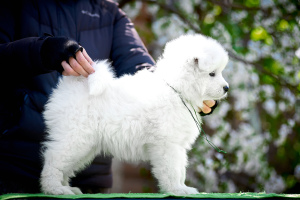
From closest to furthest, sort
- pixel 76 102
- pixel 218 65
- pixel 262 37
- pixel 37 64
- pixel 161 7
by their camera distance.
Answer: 1. pixel 37 64
2. pixel 76 102
3. pixel 218 65
4. pixel 161 7
5. pixel 262 37

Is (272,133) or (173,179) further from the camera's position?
(272,133)

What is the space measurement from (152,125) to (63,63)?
0.61m

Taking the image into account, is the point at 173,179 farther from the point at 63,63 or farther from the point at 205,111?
the point at 63,63

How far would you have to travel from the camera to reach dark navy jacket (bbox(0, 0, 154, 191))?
5.72 feet

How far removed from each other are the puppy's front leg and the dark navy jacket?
27.5 inches

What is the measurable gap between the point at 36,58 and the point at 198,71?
3.15 feet

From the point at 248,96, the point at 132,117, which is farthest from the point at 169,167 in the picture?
the point at 248,96

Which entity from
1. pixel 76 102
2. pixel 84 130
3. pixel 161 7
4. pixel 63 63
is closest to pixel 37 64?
pixel 63 63

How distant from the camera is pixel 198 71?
192cm

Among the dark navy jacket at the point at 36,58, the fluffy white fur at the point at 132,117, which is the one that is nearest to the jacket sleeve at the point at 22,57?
the dark navy jacket at the point at 36,58

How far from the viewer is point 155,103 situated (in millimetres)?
1819

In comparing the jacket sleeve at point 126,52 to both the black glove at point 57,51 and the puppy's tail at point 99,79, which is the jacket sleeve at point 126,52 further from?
the black glove at point 57,51

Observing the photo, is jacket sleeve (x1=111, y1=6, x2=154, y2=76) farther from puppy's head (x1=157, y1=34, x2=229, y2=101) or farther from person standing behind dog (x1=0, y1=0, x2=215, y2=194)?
puppy's head (x1=157, y1=34, x2=229, y2=101)

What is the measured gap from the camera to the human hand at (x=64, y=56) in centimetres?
164
